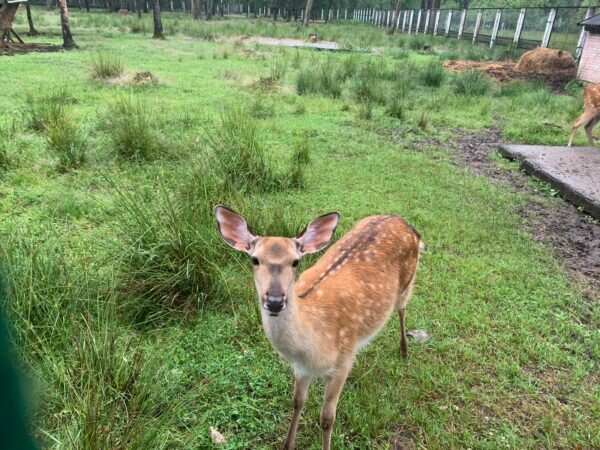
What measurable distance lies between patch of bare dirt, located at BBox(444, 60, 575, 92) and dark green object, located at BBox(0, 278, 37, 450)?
49.7 feet

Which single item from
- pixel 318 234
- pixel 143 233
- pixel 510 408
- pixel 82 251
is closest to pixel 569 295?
pixel 510 408

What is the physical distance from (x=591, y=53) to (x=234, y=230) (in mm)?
16027

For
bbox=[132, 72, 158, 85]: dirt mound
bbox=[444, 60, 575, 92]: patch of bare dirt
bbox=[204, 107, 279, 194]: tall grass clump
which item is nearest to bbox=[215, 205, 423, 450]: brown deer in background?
bbox=[204, 107, 279, 194]: tall grass clump

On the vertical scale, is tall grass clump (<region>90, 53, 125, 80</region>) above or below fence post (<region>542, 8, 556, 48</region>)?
below

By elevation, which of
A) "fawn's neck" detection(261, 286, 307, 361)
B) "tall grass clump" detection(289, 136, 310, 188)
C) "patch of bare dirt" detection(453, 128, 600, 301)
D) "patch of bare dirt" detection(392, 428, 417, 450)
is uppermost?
"fawn's neck" detection(261, 286, 307, 361)

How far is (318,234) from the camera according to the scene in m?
2.49

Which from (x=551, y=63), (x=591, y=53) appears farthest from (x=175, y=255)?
(x=591, y=53)

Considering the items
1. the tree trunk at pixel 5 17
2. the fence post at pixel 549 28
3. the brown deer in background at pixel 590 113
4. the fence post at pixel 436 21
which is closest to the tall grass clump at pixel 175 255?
the brown deer in background at pixel 590 113

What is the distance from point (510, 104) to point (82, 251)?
998 centimetres

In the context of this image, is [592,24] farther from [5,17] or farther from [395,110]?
[5,17]

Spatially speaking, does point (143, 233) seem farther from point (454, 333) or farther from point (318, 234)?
point (454, 333)

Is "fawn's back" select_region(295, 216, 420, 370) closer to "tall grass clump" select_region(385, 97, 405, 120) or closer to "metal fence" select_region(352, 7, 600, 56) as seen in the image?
"tall grass clump" select_region(385, 97, 405, 120)

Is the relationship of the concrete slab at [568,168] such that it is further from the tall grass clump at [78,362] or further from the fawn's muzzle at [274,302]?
the tall grass clump at [78,362]

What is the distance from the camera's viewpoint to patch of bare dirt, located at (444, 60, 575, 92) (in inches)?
555
